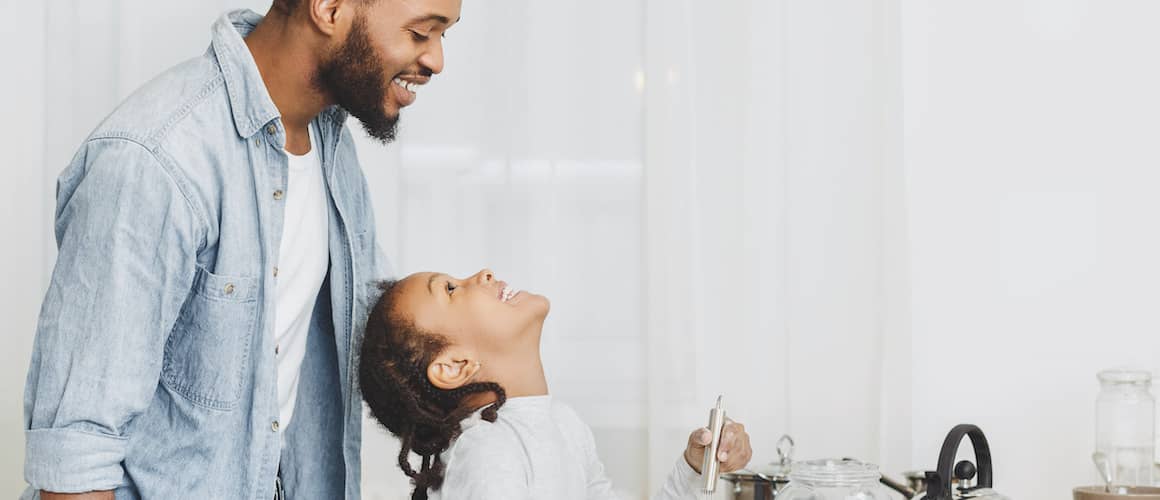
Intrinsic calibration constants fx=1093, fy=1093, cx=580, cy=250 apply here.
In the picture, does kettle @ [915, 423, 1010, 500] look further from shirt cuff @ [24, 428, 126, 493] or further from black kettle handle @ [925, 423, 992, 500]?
shirt cuff @ [24, 428, 126, 493]

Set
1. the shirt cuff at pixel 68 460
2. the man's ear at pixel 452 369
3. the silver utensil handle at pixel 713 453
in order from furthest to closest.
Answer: the man's ear at pixel 452 369
the silver utensil handle at pixel 713 453
the shirt cuff at pixel 68 460

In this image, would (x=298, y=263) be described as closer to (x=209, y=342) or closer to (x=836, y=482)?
(x=209, y=342)

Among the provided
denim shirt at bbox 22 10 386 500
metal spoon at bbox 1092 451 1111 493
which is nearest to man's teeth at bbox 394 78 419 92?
denim shirt at bbox 22 10 386 500

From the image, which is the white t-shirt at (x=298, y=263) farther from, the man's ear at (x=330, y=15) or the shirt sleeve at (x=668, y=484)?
the shirt sleeve at (x=668, y=484)

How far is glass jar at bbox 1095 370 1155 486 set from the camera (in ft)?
6.17

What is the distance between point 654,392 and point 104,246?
1.11m

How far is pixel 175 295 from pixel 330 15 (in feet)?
1.31

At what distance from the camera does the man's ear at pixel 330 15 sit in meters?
1.37

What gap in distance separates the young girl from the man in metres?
0.06

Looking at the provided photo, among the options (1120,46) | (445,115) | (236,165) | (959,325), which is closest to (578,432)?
(236,165)

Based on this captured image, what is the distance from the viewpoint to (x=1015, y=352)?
211cm

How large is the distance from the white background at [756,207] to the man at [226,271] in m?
0.52

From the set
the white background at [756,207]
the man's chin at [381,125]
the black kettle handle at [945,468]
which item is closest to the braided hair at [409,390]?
the man's chin at [381,125]

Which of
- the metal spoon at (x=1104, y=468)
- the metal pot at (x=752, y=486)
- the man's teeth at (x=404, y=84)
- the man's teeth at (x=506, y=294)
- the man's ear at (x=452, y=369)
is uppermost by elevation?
the man's teeth at (x=404, y=84)
